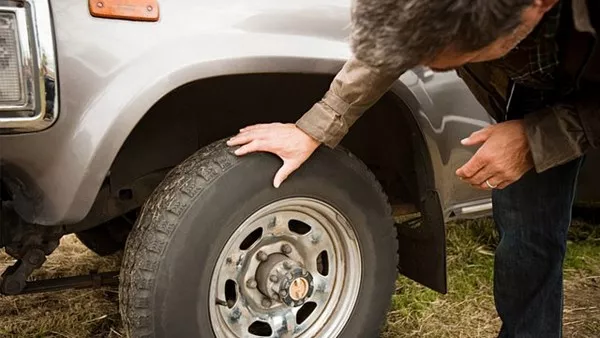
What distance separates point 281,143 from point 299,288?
0.47m

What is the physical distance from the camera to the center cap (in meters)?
2.20

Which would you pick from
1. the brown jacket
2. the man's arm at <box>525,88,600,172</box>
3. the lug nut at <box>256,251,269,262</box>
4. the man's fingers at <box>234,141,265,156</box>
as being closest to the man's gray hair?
the brown jacket

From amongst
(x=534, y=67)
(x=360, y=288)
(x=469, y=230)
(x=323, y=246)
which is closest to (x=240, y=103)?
(x=323, y=246)

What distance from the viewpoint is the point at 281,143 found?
2.05 meters

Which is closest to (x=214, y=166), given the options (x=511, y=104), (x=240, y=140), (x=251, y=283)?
(x=240, y=140)

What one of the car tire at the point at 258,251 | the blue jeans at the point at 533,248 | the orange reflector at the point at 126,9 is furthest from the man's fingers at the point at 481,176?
the orange reflector at the point at 126,9

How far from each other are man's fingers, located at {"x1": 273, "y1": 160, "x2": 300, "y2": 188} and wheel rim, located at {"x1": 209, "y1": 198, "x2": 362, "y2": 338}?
0.28ft

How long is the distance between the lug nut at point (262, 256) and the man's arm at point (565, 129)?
826mm

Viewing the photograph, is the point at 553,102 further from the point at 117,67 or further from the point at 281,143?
the point at 117,67

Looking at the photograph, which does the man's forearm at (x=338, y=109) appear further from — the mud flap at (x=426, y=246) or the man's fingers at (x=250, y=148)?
the mud flap at (x=426, y=246)

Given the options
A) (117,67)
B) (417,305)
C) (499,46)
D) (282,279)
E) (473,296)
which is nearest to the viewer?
(499,46)

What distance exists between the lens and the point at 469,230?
12.7ft

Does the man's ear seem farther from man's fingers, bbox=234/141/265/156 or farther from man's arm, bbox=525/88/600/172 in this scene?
man's fingers, bbox=234/141/265/156

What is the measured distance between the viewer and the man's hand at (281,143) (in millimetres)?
2031
